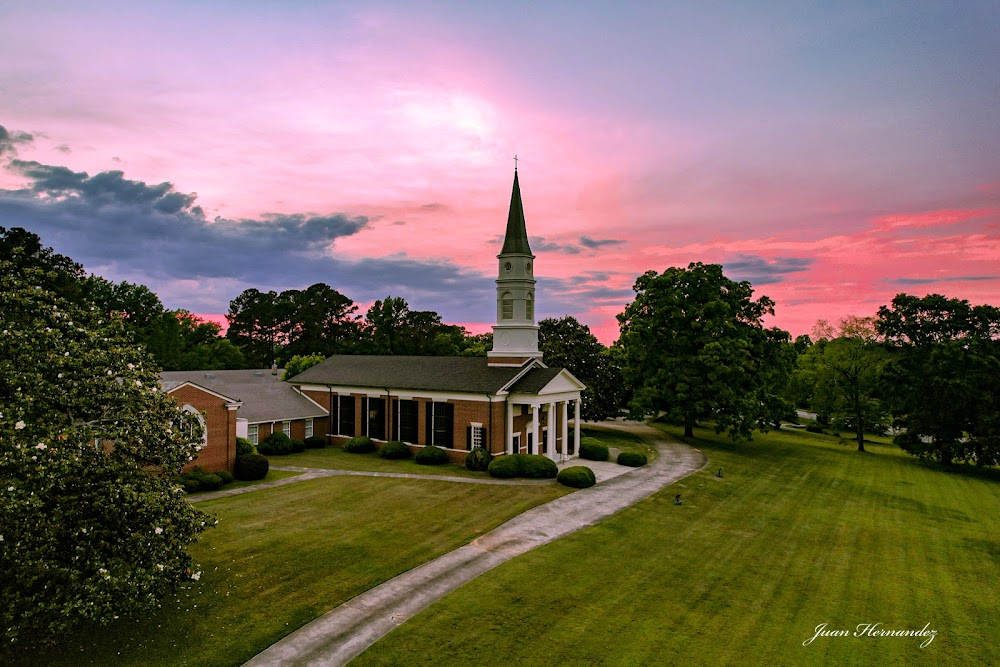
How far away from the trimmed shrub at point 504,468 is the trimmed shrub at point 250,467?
41.6ft

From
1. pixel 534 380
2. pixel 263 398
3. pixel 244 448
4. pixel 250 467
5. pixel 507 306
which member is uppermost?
pixel 507 306

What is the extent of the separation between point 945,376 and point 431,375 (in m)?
39.0

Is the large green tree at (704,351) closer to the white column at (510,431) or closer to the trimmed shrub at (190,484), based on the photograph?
the white column at (510,431)

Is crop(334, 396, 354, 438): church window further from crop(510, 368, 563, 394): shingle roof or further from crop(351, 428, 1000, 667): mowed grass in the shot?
crop(351, 428, 1000, 667): mowed grass

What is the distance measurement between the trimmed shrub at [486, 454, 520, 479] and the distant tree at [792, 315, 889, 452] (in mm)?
34953

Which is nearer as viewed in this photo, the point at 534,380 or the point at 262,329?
the point at 534,380

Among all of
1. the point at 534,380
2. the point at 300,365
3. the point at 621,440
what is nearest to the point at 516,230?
the point at 534,380

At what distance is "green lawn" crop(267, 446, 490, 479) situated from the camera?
112ft

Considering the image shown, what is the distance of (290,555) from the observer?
64.6 feet

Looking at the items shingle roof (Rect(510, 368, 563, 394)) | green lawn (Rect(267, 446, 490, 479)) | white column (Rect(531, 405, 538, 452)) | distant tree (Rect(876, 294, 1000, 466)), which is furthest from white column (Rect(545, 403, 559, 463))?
distant tree (Rect(876, 294, 1000, 466))

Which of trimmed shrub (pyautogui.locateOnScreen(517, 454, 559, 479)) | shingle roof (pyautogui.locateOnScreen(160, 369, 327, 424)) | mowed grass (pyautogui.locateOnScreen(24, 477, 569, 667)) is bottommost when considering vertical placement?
mowed grass (pyautogui.locateOnScreen(24, 477, 569, 667))

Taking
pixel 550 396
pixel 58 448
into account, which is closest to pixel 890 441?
pixel 550 396

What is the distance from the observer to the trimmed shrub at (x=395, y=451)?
125 feet

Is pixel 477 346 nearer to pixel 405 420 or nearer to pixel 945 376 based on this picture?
pixel 405 420
